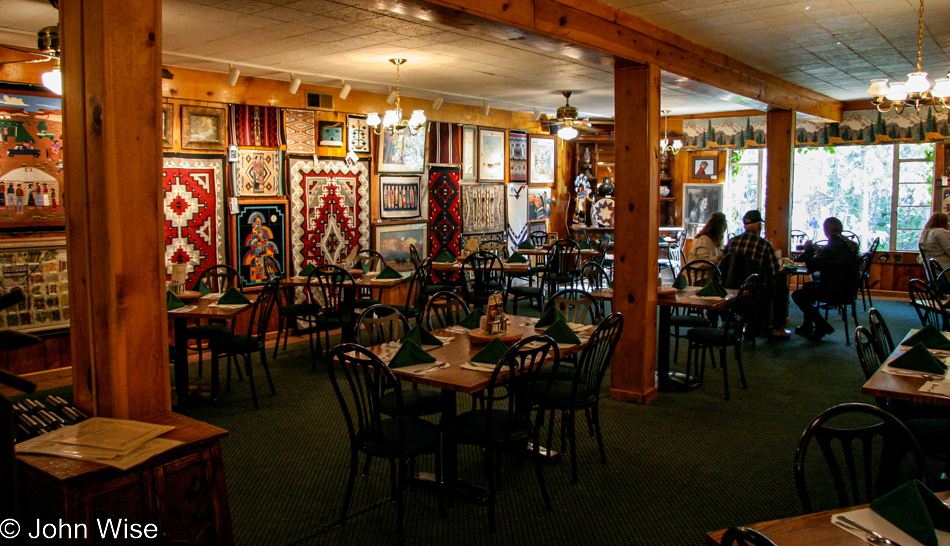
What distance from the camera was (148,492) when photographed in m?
2.02

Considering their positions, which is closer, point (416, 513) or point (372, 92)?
point (416, 513)

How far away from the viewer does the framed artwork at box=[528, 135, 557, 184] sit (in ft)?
35.4

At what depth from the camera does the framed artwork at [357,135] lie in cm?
792

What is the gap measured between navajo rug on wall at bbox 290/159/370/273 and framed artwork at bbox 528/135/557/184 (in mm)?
3437

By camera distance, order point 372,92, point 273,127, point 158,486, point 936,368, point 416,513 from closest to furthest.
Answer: point 158,486 → point 936,368 → point 416,513 → point 273,127 → point 372,92

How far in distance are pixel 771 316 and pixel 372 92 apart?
203 inches

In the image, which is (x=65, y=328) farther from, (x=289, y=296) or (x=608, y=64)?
(x=608, y=64)

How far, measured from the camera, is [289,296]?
287 inches

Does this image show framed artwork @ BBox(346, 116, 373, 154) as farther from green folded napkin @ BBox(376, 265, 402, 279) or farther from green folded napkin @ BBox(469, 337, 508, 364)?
green folded napkin @ BBox(469, 337, 508, 364)

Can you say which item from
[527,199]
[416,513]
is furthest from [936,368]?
[527,199]

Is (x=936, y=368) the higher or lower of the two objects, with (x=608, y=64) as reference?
lower

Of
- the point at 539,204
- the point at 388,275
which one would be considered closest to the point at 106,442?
the point at 388,275

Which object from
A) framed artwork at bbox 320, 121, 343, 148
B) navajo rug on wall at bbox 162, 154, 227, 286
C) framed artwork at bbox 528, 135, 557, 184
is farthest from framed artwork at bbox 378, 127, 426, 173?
framed artwork at bbox 528, 135, 557, 184

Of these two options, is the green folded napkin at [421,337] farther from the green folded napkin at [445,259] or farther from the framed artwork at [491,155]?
the framed artwork at [491,155]
